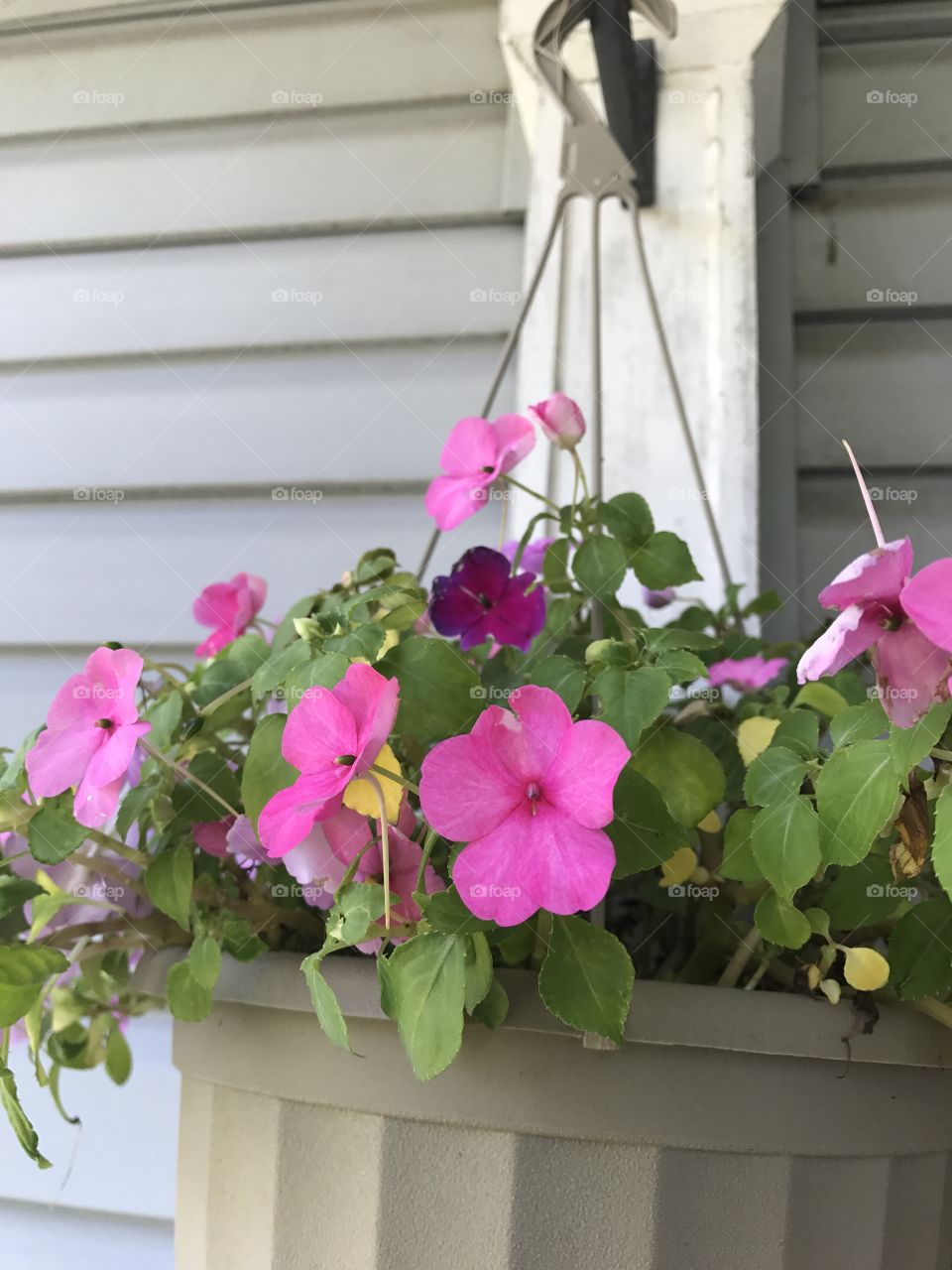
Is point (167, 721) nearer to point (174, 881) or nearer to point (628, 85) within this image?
point (174, 881)

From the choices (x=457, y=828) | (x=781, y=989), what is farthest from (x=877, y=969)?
(x=457, y=828)

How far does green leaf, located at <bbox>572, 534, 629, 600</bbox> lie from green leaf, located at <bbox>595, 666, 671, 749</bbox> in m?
0.11

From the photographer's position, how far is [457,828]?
0.38 meters

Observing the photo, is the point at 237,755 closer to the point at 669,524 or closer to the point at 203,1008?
the point at 203,1008

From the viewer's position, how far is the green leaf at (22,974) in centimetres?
49

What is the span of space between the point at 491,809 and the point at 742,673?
0.34 metres

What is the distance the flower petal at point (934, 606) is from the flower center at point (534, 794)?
14 cm

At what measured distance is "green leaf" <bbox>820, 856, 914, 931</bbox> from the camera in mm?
471

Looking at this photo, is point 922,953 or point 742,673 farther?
point 742,673

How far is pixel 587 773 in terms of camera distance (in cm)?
38

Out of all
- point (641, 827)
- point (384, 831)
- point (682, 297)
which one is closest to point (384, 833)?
point (384, 831)

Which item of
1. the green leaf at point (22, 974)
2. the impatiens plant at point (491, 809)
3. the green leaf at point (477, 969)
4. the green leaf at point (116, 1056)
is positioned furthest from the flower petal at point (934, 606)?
the green leaf at point (116, 1056)

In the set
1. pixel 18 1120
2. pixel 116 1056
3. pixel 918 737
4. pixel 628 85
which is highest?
pixel 628 85

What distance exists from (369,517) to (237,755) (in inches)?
16.4
